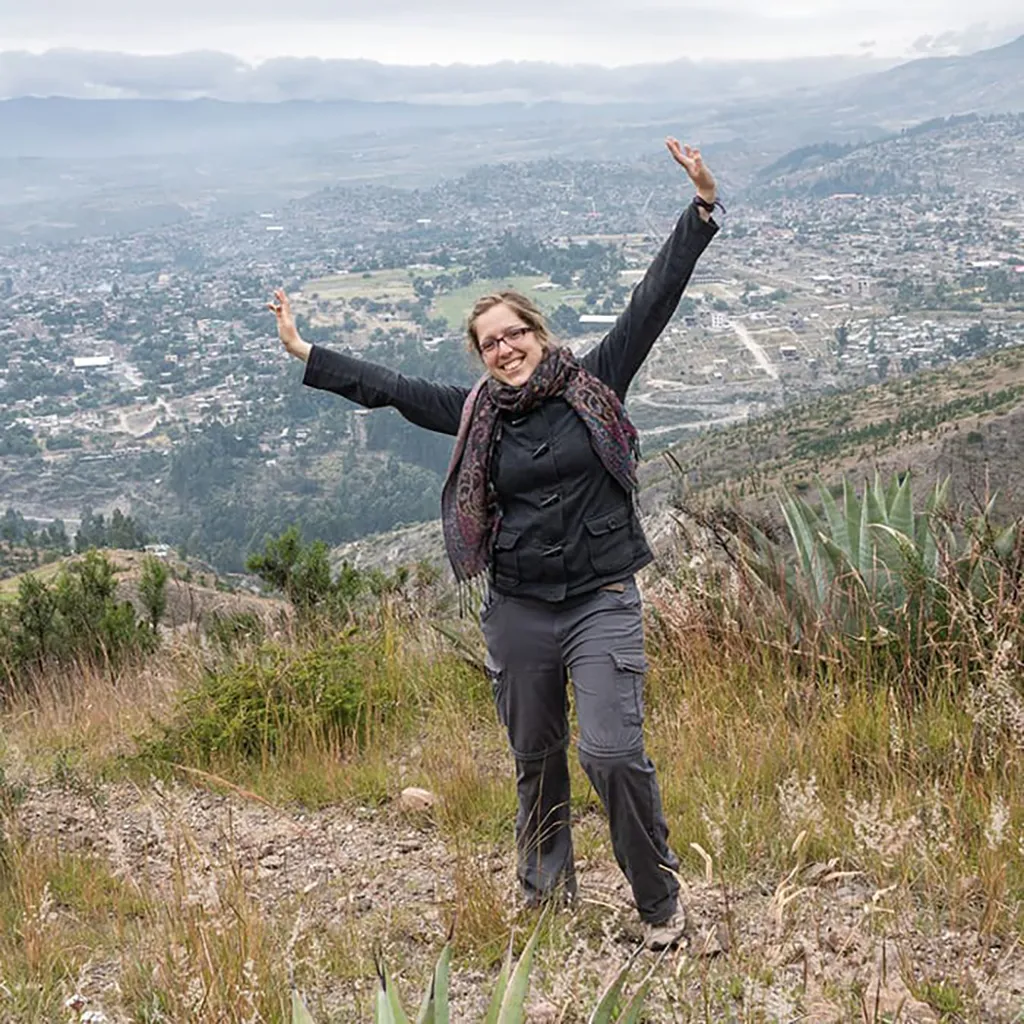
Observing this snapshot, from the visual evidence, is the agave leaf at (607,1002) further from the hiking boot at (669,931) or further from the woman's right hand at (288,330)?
the woman's right hand at (288,330)

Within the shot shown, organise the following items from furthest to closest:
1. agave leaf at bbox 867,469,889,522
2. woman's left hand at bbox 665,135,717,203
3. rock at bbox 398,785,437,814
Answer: agave leaf at bbox 867,469,889,522
rock at bbox 398,785,437,814
woman's left hand at bbox 665,135,717,203

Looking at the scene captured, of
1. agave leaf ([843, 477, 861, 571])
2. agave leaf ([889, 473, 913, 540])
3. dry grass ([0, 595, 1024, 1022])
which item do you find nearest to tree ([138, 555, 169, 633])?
dry grass ([0, 595, 1024, 1022])

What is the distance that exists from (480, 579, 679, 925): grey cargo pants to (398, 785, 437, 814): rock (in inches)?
30.0

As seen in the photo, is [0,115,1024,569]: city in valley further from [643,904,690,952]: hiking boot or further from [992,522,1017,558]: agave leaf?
[643,904,690,952]: hiking boot

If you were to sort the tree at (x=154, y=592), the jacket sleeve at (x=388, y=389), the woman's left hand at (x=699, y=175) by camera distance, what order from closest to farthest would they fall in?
the woman's left hand at (x=699, y=175), the jacket sleeve at (x=388, y=389), the tree at (x=154, y=592)

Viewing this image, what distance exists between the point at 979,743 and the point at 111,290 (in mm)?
145999

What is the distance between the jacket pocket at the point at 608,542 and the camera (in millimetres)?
2555

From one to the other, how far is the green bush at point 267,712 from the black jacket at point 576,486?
67.9 inches

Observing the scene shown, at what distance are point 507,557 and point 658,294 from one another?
741mm

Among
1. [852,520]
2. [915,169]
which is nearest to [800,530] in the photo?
[852,520]

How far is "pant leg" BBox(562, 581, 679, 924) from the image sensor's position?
2.44 meters

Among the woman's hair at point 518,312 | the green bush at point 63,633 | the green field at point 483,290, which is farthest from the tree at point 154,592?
the green field at point 483,290

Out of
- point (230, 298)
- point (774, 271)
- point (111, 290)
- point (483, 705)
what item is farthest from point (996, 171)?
point (483, 705)

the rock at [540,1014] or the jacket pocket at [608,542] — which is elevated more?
the jacket pocket at [608,542]
